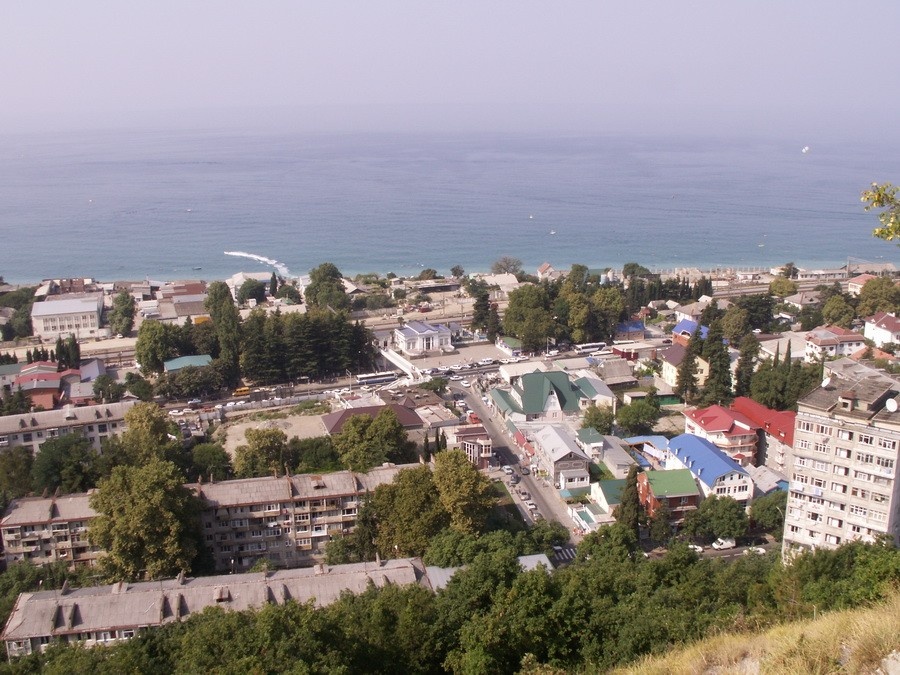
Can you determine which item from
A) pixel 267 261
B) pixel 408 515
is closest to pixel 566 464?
pixel 408 515

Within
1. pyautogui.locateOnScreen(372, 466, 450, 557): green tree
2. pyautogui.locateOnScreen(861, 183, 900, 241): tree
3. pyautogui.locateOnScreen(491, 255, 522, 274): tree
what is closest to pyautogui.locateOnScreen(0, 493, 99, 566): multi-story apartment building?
pyautogui.locateOnScreen(372, 466, 450, 557): green tree

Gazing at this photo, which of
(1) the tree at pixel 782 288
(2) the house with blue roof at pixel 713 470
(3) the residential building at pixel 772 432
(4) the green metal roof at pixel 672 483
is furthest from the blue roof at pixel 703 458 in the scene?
(1) the tree at pixel 782 288

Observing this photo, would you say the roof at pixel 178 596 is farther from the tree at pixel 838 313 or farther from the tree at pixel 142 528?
the tree at pixel 838 313

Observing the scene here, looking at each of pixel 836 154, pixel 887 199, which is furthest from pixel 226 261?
pixel 836 154

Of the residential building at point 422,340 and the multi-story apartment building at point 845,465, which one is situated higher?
the multi-story apartment building at point 845,465

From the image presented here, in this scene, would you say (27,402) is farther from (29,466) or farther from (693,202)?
(693,202)

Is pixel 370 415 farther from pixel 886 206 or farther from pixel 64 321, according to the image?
pixel 64 321
